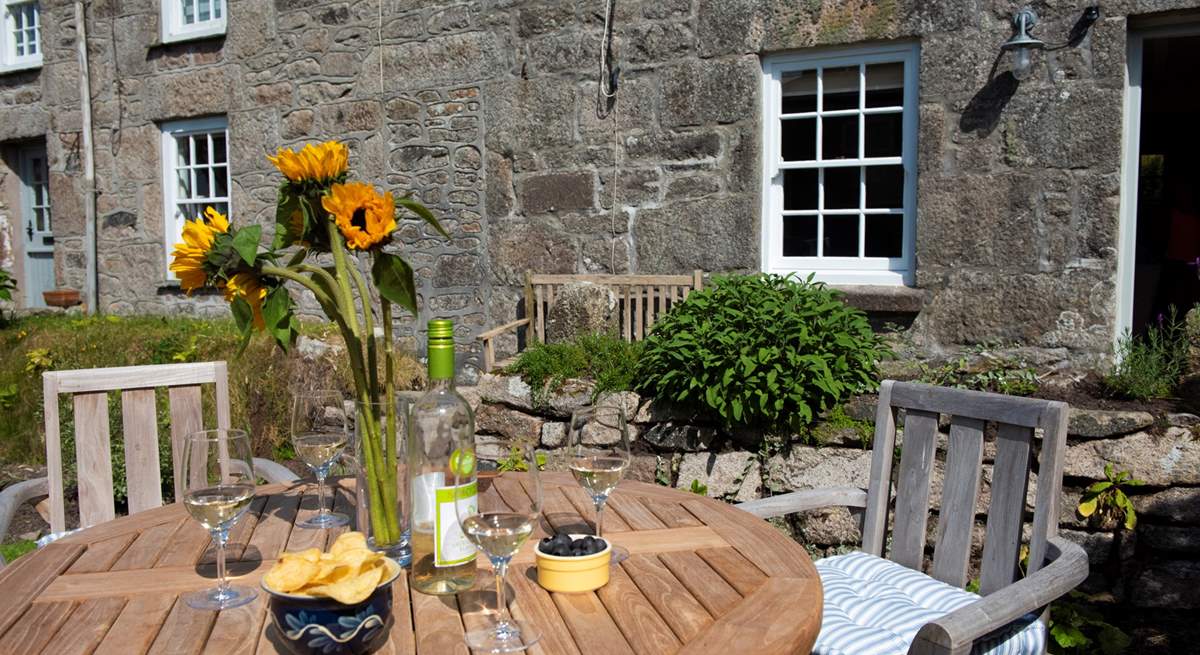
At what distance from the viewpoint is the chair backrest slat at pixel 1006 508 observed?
220cm

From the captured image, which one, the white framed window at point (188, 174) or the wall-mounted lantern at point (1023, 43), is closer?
the wall-mounted lantern at point (1023, 43)

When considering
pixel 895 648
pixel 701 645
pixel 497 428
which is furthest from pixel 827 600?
pixel 497 428

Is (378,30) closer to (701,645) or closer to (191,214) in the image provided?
(191,214)

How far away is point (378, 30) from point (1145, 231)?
252 inches

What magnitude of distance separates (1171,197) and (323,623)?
826 cm

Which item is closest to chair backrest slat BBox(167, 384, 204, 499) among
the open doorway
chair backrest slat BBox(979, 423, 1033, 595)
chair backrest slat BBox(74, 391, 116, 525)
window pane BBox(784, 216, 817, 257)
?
chair backrest slat BBox(74, 391, 116, 525)

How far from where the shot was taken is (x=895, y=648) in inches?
78.3

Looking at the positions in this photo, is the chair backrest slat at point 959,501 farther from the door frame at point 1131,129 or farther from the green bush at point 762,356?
the door frame at point 1131,129

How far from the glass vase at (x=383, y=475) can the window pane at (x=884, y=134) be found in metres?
4.20

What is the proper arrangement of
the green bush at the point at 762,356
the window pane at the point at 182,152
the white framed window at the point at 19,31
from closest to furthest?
1. the green bush at the point at 762,356
2. the window pane at the point at 182,152
3. the white framed window at the point at 19,31

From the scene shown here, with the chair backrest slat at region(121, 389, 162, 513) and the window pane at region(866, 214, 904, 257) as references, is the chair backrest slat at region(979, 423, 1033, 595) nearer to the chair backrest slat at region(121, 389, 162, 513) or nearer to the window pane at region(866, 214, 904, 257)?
the chair backrest slat at region(121, 389, 162, 513)

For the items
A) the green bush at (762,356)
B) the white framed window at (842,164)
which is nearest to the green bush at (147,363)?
the green bush at (762,356)

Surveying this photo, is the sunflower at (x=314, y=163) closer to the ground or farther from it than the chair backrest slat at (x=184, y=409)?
farther from it

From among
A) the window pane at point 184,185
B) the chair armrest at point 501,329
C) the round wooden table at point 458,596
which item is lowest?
the round wooden table at point 458,596
